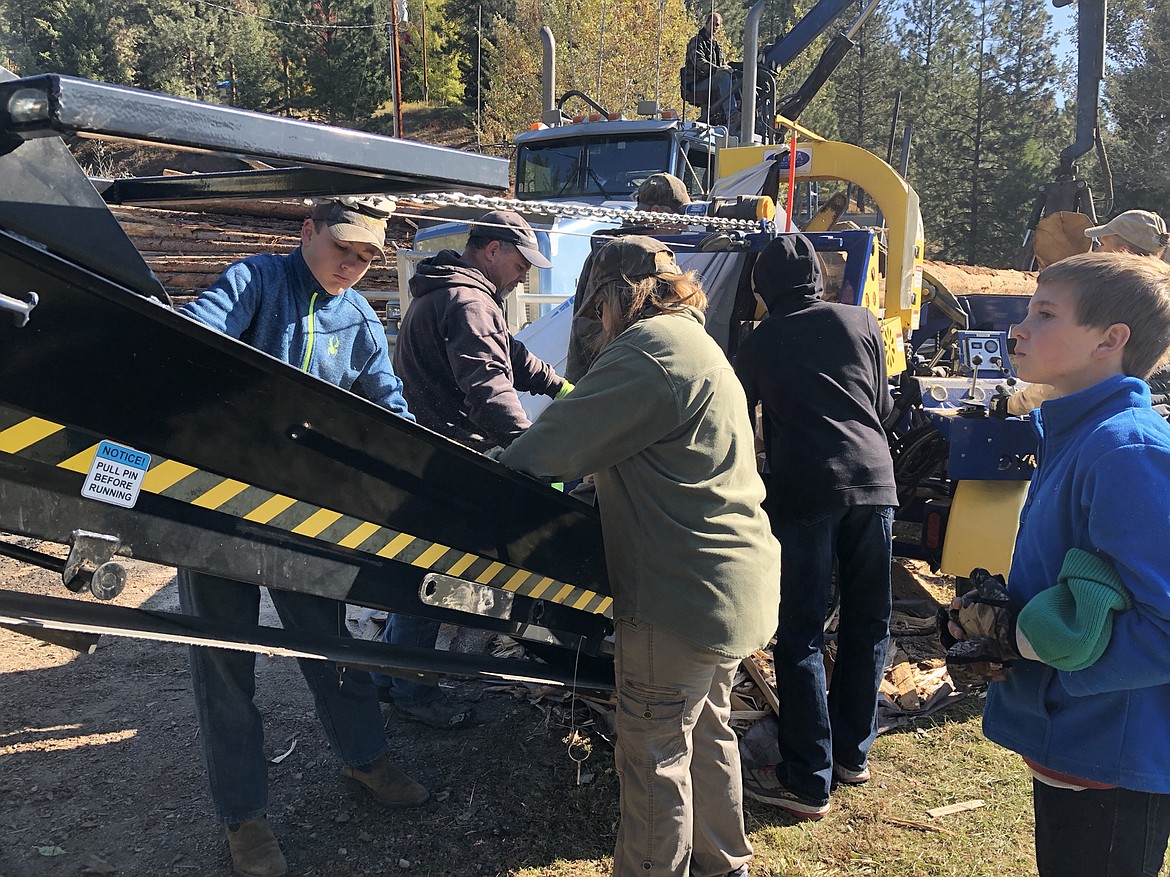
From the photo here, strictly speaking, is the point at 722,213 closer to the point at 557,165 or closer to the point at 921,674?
the point at 921,674

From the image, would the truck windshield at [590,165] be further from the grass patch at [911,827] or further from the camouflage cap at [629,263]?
the camouflage cap at [629,263]

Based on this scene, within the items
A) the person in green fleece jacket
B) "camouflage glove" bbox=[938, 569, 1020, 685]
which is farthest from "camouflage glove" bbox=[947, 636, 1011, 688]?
the person in green fleece jacket

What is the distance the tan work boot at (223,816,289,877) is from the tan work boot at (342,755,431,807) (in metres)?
0.42

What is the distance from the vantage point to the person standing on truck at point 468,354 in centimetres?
310

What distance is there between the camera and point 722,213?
5.30 meters

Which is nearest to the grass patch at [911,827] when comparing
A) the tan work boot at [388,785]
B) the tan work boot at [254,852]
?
the tan work boot at [388,785]

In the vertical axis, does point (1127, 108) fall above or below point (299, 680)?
above

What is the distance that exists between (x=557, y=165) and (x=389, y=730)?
23.2 ft

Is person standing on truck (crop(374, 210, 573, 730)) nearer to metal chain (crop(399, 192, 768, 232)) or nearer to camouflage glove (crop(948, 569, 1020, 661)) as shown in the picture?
metal chain (crop(399, 192, 768, 232))

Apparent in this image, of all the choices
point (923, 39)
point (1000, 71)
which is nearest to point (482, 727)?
point (1000, 71)

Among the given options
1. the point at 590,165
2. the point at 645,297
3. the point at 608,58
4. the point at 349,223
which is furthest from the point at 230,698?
the point at 608,58

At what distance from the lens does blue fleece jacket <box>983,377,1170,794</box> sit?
5.36ft

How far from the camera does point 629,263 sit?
2.35 meters

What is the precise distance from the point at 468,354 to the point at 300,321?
1.93ft
